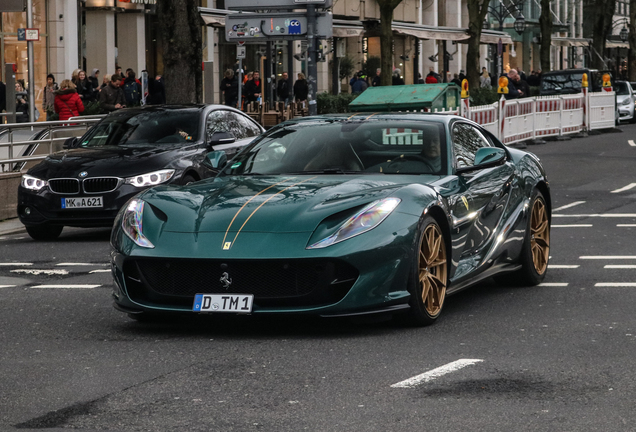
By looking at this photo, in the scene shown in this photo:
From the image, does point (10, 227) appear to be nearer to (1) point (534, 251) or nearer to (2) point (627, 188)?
(1) point (534, 251)

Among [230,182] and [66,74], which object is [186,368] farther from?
[66,74]

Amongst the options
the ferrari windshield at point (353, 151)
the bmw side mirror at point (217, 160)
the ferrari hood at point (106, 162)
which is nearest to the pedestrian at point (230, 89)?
the ferrari hood at point (106, 162)

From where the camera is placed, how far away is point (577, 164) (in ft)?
79.8

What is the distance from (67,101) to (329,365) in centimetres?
1740

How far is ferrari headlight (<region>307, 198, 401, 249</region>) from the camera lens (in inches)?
278

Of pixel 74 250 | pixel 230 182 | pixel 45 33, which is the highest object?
pixel 45 33

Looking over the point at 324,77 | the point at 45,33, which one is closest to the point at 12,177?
the point at 45,33

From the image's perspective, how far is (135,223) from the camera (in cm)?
748

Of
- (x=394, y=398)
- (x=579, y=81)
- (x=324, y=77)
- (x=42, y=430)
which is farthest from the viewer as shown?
(x=324, y=77)

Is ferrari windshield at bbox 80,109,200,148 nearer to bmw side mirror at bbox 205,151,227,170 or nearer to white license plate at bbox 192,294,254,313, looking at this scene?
bmw side mirror at bbox 205,151,227,170

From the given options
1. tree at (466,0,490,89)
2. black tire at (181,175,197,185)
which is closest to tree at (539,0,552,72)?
tree at (466,0,490,89)

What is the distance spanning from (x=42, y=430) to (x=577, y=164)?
2023cm

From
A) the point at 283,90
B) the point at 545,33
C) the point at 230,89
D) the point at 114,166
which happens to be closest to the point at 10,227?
the point at 114,166

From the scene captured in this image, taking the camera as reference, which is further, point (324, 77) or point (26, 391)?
point (324, 77)
